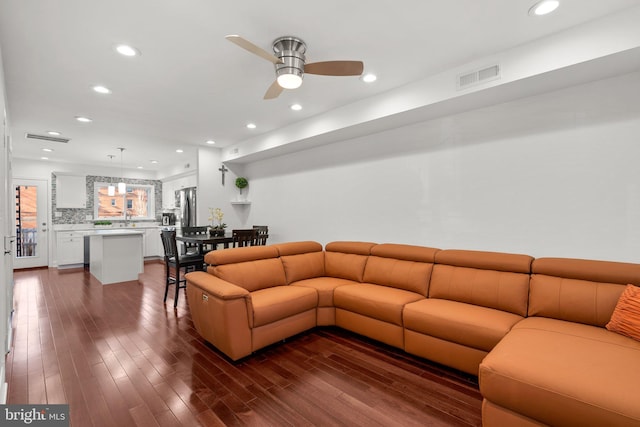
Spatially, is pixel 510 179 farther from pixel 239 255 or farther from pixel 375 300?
pixel 239 255

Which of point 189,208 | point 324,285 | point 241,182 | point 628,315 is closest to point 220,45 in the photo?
point 324,285

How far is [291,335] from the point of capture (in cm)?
300

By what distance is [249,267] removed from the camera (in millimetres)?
3277

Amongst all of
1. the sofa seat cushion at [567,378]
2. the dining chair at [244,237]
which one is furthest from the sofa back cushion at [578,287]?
the dining chair at [244,237]

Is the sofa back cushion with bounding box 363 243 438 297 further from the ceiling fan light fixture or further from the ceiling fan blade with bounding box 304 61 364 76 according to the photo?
the ceiling fan light fixture

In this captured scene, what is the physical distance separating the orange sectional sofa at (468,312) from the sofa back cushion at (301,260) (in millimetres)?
16

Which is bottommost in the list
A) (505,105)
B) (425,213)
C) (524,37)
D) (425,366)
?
(425,366)

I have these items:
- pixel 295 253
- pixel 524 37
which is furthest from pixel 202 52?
pixel 524 37

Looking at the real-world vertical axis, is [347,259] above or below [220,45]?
below

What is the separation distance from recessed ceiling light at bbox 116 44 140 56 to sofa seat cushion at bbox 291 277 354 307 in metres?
2.84

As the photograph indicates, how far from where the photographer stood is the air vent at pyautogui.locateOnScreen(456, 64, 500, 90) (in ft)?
8.46

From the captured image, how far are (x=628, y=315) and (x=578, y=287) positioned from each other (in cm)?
35

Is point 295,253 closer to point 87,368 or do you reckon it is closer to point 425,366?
point 425,366

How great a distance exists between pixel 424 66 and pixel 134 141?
17.8 ft
